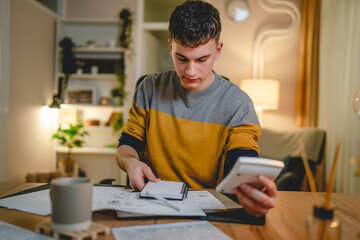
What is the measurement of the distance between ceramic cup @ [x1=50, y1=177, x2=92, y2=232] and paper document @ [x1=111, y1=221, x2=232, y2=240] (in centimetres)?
9

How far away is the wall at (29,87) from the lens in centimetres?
325

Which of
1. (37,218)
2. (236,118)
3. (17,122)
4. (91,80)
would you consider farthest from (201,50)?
(91,80)

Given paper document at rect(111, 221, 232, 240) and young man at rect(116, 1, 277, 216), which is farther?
young man at rect(116, 1, 277, 216)

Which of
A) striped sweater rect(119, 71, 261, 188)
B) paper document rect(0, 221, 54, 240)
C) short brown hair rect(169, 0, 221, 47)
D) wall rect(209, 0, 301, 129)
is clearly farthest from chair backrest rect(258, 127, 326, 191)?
paper document rect(0, 221, 54, 240)

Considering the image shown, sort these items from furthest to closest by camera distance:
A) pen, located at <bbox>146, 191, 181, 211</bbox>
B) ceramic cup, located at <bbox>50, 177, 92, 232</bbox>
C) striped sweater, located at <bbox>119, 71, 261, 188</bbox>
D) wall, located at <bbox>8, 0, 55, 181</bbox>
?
wall, located at <bbox>8, 0, 55, 181</bbox>
striped sweater, located at <bbox>119, 71, 261, 188</bbox>
pen, located at <bbox>146, 191, 181, 211</bbox>
ceramic cup, located at <bbox>50, 177, 92, 232</bbox>

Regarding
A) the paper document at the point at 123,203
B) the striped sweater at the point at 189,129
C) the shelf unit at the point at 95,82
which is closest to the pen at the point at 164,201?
the paper document at the point at 123,203

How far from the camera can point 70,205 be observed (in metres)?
0.62

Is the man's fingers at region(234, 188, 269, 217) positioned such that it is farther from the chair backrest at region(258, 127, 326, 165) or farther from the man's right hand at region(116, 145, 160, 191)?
the chair backrest at region(258, 127, 326, 165)

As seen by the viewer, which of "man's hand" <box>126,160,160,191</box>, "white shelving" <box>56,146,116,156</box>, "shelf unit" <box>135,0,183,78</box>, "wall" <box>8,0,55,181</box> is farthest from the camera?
"shelf unit" <box>135,0,183,78</box>

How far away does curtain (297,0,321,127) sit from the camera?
10.9ft

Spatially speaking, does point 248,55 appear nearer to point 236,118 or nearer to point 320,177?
point 320,177

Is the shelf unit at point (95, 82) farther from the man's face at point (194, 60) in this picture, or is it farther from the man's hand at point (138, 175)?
the man's hand at point (138, 175)

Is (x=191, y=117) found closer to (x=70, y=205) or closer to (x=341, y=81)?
(x=70, y=205)

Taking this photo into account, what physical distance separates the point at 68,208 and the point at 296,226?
552mm
